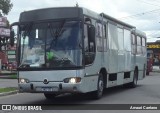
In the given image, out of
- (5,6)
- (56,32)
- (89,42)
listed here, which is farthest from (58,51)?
(5,6)

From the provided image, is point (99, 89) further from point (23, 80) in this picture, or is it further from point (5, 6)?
point (5, 6)

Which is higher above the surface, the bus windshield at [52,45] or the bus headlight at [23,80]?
the bus windshield at [52,45]

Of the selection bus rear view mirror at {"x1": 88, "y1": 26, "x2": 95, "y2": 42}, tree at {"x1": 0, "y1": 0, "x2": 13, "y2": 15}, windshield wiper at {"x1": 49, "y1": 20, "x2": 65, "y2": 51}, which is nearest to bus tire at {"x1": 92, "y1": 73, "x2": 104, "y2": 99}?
bus rear view mirror at {"x1": 88, "y1": 26, "x2": 95, "y2": 42}

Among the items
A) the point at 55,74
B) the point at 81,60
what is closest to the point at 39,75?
the point at 55,74

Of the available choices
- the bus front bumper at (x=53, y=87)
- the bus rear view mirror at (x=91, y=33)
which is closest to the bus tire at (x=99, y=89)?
the bus rear view mirror at (x=91, y=33)

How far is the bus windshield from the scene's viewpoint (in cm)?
1379

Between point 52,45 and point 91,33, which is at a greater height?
point 91,33

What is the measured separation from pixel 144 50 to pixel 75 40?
1311 centimetres

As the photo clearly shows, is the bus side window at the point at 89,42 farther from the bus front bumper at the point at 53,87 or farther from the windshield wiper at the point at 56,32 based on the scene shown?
the bus front bumper at the point at 53,87

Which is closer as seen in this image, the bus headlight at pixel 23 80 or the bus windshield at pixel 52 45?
the bus windshield at pixel 52 45

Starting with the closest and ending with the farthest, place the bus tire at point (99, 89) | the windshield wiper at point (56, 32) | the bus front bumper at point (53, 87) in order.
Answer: the bus front bumper at point (53, 87) → the windshield wiper at point (56, 32) → the bus tire at point (99, 89)

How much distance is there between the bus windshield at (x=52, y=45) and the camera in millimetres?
13789

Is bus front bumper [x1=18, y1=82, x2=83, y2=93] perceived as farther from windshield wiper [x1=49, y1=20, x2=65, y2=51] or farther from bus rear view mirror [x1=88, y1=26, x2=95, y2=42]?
bus rear view mirror [x1=88, y1=26, x2=95, y2=42]

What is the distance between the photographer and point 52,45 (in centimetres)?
1398
